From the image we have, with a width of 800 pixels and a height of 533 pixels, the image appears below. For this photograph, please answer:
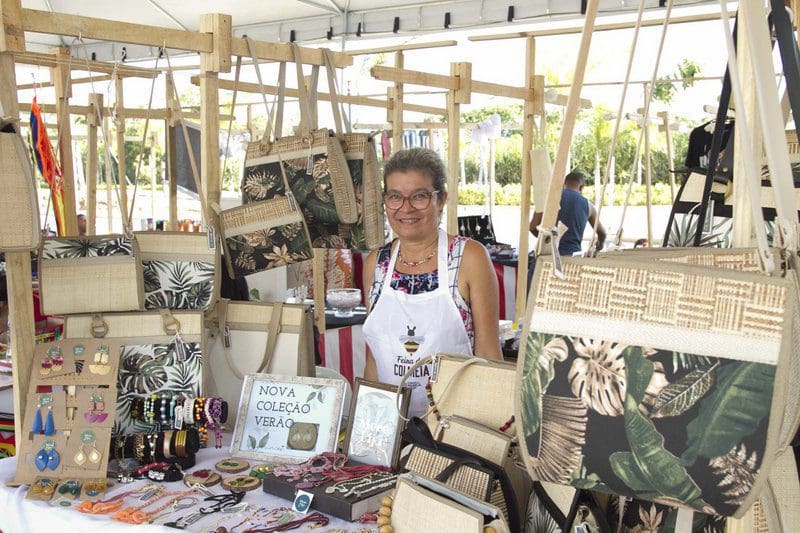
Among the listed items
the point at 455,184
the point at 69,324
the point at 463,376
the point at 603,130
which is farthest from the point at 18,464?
the point at 603,130

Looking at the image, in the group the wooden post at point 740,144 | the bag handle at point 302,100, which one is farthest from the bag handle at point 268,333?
the wooden post at point 740,144

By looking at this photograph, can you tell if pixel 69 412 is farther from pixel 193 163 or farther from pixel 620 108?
pixel 620 108

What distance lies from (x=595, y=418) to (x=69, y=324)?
5.12 ft

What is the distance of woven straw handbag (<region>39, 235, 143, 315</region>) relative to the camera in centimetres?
203

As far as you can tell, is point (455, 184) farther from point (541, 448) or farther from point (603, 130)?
point (603, 130)

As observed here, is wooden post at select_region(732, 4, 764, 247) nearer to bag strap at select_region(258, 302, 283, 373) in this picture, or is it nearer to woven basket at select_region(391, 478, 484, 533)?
woven basket at select_region(391, 478, 484, 533)

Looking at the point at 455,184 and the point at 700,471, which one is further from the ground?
the point at 455,184

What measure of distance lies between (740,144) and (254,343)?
1498 millimetres

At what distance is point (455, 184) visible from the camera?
488 centimetres

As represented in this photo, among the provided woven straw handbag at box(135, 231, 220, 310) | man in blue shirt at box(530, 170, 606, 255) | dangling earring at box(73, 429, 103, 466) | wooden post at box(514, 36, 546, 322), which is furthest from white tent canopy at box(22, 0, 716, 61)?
dangling earring at box(73, 429, 103, 466)

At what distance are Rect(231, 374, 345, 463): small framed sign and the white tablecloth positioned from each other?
144mm

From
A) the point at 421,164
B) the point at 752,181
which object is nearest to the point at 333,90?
the point at 421,164

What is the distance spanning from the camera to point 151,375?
6.70 feet

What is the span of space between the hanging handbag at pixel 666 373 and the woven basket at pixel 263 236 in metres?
1.44
